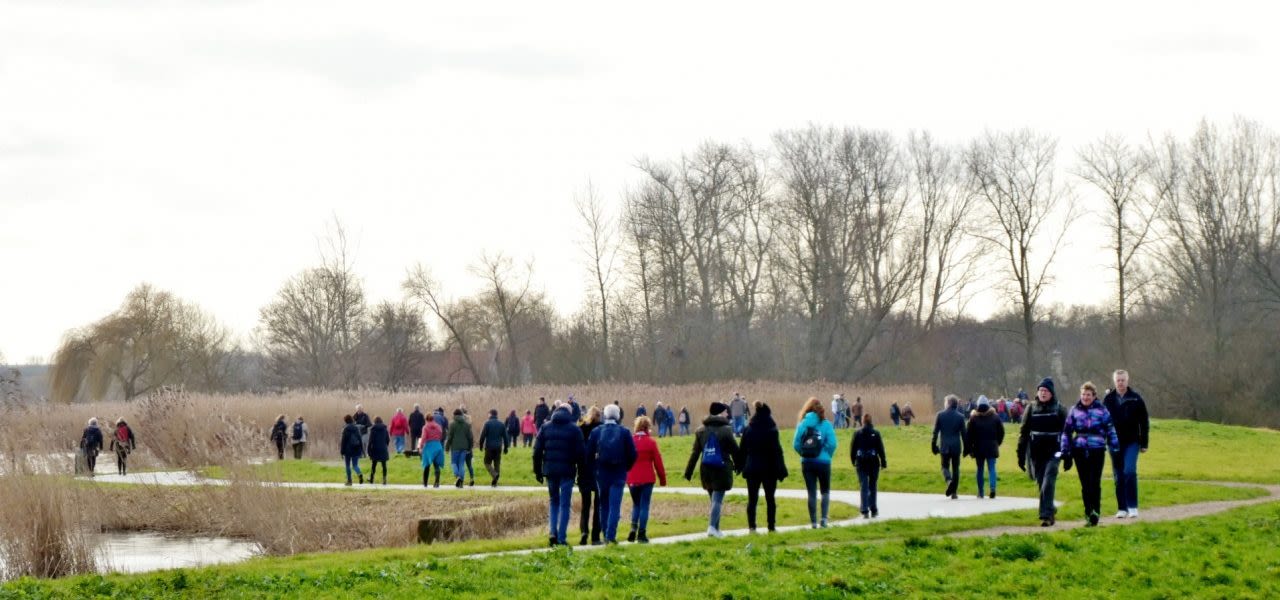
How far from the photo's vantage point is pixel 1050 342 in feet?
303

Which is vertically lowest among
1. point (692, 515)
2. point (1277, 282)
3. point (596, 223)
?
point (692, 515)

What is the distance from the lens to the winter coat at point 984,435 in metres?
23.6

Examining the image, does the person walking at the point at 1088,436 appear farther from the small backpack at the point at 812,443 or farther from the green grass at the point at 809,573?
the small backpack at the point at 812,443

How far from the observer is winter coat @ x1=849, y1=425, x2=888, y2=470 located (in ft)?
67.2

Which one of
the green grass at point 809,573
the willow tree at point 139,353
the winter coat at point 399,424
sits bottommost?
the green grass at point 809,573

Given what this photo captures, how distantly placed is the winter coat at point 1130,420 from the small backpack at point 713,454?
488 cm

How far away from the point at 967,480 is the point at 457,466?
1087 cm

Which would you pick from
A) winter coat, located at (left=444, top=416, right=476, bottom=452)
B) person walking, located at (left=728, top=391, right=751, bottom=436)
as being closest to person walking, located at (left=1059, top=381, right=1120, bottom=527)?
winter coat, located at (left=444, top=416, right=476, bottom=452)

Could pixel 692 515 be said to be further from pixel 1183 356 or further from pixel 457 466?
pixel 1183 356

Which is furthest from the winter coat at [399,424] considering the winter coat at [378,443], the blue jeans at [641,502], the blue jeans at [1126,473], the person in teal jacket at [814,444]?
the blue jeans at [1126,473]

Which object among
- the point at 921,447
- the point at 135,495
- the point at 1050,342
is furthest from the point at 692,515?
the point at 1050,342

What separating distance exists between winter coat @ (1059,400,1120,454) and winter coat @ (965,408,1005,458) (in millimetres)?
5974

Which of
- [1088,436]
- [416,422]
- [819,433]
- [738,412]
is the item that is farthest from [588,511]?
[738,412]

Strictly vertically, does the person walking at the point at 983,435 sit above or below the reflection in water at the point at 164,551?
above
